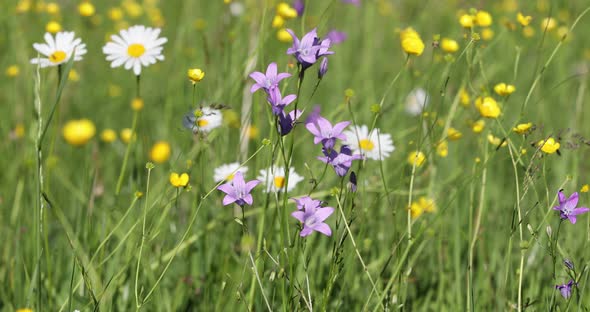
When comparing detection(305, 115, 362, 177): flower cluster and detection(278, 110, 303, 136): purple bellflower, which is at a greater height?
detection(278, 110, 303, 136): purple bellflower

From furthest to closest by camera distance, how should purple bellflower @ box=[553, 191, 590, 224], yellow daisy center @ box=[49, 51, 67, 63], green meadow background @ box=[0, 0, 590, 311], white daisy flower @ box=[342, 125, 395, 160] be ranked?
1. white daisy flower @ box=[342, 125, 395, 160]
2. yellow daisy center @ box=[49, 51, 67, 63]
3. green meadow background @ box=[0, 0, 590, 311]
4. purple bellflower @ box=[553, 191, 590, 224]

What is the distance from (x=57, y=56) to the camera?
1.61 meters

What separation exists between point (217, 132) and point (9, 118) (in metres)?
1.24

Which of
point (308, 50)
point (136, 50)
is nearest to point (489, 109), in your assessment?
point (308, 50)

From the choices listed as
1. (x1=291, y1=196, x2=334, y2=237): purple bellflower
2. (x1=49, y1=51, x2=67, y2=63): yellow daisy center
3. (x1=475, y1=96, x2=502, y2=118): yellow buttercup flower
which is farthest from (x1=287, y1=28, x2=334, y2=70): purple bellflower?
(x1=49, y1=51, x2=67, y2=63): yellow daisy center

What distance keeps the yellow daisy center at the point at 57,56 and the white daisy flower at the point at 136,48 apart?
0.35 feet

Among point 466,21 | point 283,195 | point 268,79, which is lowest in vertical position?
point 283,195

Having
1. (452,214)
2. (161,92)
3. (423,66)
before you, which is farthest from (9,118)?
(423,66)

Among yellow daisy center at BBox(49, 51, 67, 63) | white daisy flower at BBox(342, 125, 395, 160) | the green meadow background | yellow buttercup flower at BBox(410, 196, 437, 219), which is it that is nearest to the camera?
the green meadow background

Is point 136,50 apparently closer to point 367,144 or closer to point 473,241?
point 367,144

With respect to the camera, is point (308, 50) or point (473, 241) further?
point (473, 241)

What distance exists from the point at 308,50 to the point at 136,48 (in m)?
0.69

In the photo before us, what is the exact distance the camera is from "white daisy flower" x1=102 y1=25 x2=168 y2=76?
160 cm

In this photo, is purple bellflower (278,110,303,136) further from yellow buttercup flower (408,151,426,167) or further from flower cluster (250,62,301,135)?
yellow buttercup flower (408,151,426,167)
